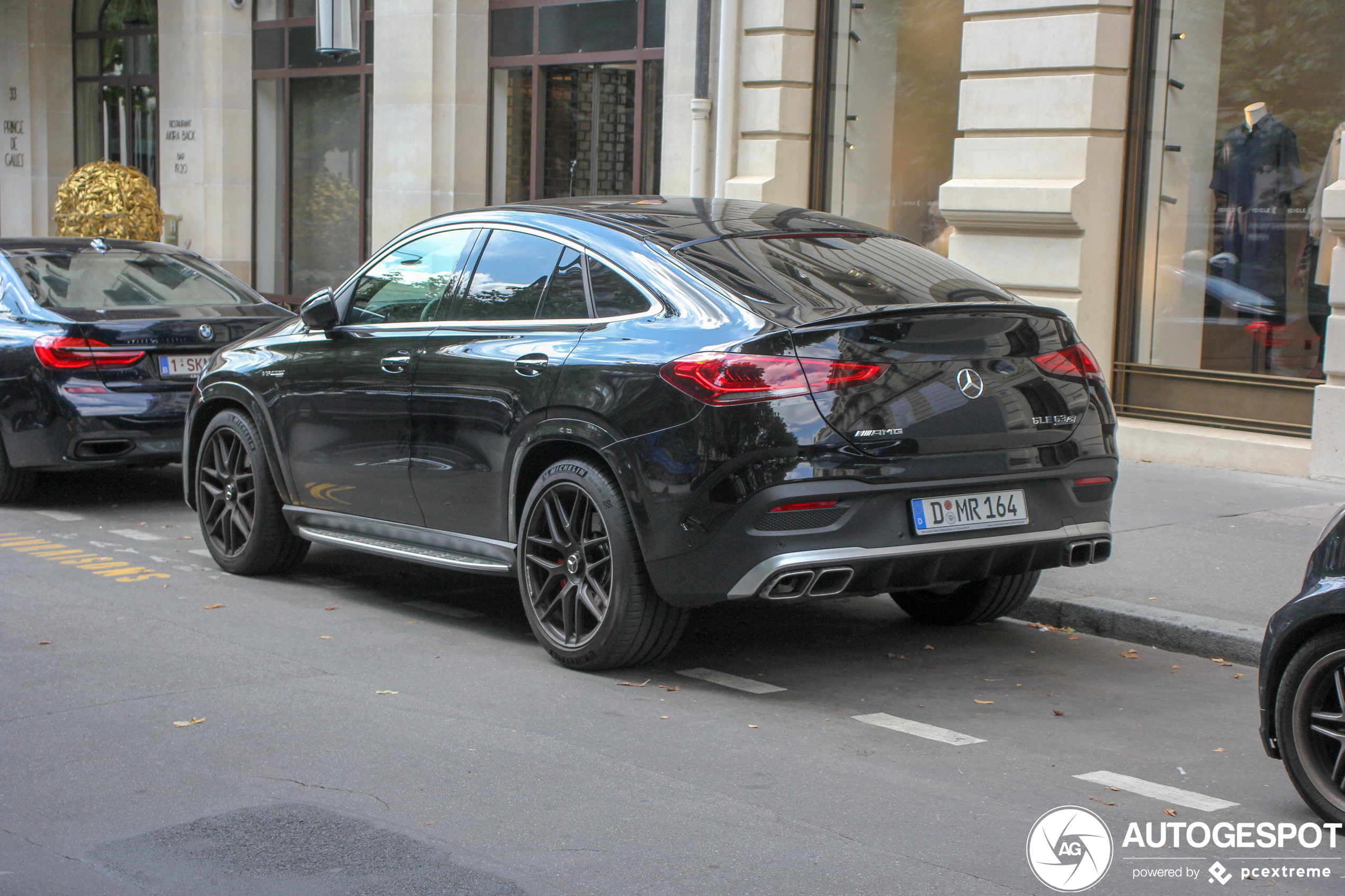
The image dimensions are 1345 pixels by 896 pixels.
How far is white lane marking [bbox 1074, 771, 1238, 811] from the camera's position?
4.39 m

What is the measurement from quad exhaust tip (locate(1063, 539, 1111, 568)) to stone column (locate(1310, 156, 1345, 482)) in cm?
500

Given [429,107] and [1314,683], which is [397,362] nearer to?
[1314,683]

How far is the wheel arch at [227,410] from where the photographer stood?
7.38m

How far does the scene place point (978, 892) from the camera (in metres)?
3.69

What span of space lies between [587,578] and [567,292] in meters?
1.14

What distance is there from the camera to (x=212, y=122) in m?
21.6

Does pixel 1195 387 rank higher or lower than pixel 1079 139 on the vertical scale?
lower

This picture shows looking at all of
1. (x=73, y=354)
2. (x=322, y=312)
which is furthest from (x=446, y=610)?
(x=73, y=354)

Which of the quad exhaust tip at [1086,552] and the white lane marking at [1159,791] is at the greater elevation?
the quad exhaust tip at [1086,552]

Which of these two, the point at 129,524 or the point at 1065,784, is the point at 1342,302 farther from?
the point at 129,524

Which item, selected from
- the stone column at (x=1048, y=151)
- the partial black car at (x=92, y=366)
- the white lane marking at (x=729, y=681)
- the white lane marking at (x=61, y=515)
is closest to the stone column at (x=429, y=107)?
the stone column at (x=1048, y=151)

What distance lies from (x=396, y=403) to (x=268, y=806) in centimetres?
261

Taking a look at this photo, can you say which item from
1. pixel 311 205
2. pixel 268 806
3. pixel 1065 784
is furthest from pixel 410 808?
pixel 311 205

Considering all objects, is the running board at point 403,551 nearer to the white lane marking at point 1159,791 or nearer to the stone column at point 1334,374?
the white lane marking at point 1159,791
